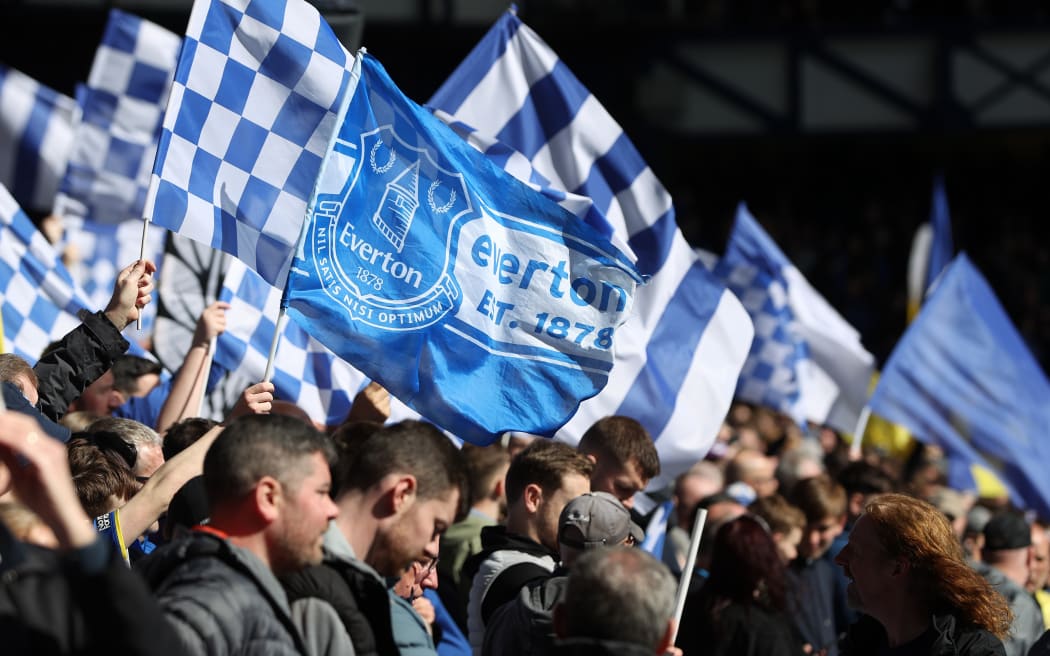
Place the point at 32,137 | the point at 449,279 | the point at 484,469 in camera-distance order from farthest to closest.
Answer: the point at 32,137
the point at 484,469
the point at 449,279

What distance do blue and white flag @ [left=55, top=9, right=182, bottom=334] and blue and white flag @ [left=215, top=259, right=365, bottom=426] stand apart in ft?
10.6

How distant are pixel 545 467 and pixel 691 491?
10.8 ft

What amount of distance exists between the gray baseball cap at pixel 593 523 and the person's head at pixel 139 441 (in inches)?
59.8

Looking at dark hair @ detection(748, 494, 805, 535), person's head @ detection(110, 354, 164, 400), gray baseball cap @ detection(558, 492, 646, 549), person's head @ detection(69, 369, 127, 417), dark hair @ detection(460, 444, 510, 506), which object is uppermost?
dark hair @ detection(748, 494, 805, 535)

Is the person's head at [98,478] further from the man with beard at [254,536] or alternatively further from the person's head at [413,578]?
the man with beard at [254,536]

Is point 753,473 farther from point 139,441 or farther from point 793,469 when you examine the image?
point 139,441

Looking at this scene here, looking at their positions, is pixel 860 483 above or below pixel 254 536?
above

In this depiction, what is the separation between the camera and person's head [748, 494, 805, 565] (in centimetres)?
740

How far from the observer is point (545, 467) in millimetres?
5094

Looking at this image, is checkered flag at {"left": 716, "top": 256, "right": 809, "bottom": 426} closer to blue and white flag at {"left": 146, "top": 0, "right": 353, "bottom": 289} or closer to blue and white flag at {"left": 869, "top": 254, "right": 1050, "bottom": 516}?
blue and white flag at {"left": 869, "top": 254, "right": 1050, "bottom": 516}

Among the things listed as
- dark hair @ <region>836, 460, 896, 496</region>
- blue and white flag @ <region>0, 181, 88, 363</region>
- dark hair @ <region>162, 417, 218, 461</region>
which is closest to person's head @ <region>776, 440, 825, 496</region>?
dark hair @ <region>836, 460, 896, 496</region>

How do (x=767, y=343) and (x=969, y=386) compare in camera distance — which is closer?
(x=969, y=386)

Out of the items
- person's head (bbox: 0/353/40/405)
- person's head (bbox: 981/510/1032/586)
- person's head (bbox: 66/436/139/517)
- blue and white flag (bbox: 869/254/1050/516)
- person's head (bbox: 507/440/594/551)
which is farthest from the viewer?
blue and white flag (bbox: 869/254/1050/516)

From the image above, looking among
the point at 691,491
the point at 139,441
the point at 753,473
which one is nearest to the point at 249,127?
the point at 139,441
